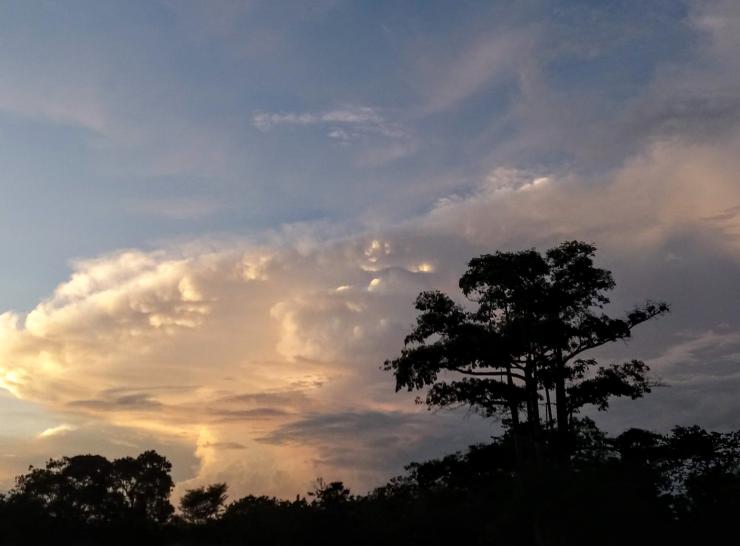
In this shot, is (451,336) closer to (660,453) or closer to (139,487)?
(660,453)

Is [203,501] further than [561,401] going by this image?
Yes

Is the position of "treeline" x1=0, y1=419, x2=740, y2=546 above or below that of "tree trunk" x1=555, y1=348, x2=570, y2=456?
below

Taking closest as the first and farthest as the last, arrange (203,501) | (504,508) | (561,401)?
(504,508), (561,401), (203,501)

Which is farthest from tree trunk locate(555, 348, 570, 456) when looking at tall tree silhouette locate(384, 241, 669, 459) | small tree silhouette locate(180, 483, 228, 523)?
small tree silhouette locate(180, 483, 228, 523)

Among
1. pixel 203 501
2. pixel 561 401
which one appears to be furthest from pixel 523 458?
pixel 203 501

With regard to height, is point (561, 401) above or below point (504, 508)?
above

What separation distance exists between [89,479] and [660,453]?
7214 cm

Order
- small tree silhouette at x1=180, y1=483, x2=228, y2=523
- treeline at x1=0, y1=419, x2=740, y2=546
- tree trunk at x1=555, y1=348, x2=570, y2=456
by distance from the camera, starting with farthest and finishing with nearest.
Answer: small tree silhouette at x1=180, y1=483, x2=228, y2=523
tree trunk at x1=555, y1=348, x2=570, y2=456
treeline at x1=0, y1=419, x2=740, y2=546

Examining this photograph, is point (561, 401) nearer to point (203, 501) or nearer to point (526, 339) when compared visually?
point (526, 339)

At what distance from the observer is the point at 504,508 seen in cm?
3472

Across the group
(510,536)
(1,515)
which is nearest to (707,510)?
(510,536)

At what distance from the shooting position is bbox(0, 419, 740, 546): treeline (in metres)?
31.9

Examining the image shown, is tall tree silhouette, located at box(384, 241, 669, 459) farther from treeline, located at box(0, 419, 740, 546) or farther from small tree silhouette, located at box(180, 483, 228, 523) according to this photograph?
small tree silhouette, located at box(180, 483, 228, 523)

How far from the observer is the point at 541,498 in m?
33.2
